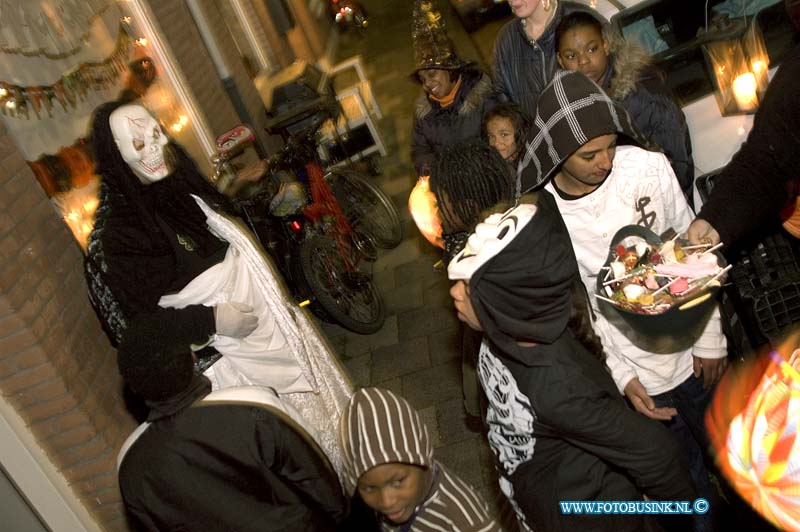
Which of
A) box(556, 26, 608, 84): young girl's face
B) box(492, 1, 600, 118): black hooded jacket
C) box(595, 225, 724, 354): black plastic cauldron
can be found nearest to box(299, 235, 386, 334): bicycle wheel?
box(492, 1, 600, 118): black hooded jacket

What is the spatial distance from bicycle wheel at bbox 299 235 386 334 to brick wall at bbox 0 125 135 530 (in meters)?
1.70

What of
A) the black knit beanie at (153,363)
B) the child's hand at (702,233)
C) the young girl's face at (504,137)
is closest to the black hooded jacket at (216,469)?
the black knit beanie at (153,363)

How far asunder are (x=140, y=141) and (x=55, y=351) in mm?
1181

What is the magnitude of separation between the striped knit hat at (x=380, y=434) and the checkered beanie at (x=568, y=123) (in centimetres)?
109

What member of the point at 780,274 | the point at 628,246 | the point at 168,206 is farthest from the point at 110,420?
the point at 780,274

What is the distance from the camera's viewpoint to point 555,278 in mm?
1839

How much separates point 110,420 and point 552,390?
2714mm

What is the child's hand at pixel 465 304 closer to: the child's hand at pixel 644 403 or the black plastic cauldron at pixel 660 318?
the black plastic cauldron at pixel 660 318

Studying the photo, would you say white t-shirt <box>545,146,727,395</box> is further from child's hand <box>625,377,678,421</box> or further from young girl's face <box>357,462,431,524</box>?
young girl's face <box>357,462,431,524</box>

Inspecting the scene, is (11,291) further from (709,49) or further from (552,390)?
(709,49)

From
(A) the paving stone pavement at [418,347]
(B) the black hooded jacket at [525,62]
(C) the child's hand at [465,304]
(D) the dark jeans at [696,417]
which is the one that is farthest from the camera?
(A) the paving stone pavement at [418,347]

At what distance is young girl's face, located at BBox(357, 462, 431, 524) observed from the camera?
2.11 metres

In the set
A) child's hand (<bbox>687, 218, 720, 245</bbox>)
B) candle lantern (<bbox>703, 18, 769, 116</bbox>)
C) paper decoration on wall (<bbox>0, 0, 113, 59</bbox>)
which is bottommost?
child's hand (<bbox>687, 218, 720, 245</bbox>)

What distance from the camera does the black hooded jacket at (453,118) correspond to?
420cm
